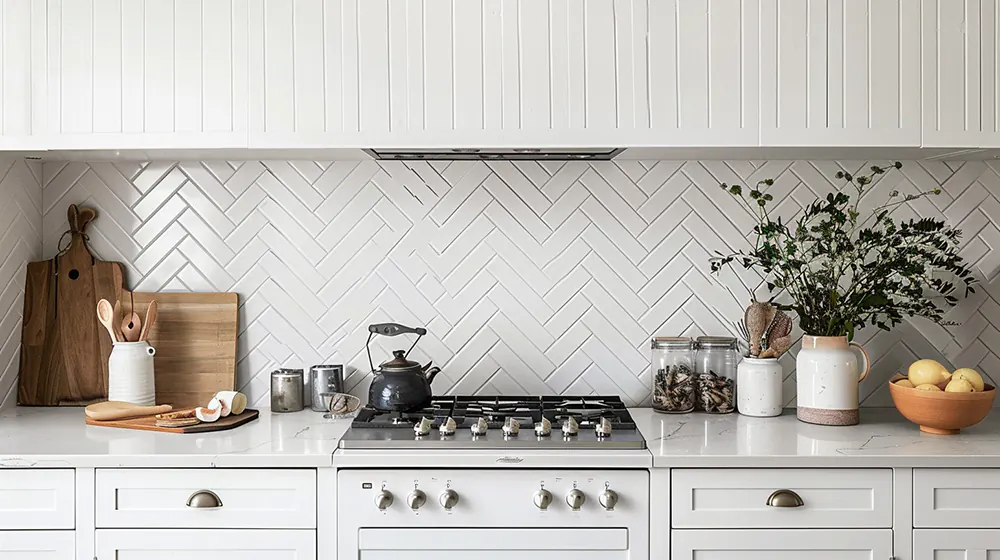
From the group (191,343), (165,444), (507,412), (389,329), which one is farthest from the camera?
(191,343)

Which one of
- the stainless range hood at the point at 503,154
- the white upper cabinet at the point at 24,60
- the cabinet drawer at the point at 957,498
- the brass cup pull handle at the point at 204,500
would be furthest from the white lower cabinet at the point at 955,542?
the white upper cabinet at the point at 24,60

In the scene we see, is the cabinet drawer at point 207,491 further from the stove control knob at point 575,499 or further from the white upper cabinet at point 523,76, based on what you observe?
the white upper cabinet at point 523,76

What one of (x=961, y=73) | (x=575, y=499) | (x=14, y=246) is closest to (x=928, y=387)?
(x=961, y=73)

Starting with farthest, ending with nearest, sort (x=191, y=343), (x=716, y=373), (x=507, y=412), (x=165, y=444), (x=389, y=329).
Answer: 1. (x=191, y=343)
2. (x=716, y=373)
3. (x=389, y=329)
4. (x=507, y=412)
5. (x=165, y=444)

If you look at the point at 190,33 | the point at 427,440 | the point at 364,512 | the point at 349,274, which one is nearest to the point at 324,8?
the point at 190,33

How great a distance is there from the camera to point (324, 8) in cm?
222

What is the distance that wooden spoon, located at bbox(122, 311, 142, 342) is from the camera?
8.22ft

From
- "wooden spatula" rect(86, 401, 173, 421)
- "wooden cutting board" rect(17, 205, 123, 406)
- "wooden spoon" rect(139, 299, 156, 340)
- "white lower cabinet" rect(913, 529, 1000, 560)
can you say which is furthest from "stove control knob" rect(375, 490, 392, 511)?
"white lower cabinet" rect(913, 529, 1000, 560)

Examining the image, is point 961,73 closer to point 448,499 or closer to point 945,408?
point 945,408

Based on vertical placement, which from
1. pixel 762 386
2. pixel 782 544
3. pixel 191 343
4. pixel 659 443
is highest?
pixel 191 343

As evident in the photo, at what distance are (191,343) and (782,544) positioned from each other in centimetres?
182

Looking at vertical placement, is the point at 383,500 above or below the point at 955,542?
above

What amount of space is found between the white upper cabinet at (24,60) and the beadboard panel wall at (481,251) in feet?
1.36

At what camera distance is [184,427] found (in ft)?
7.29
